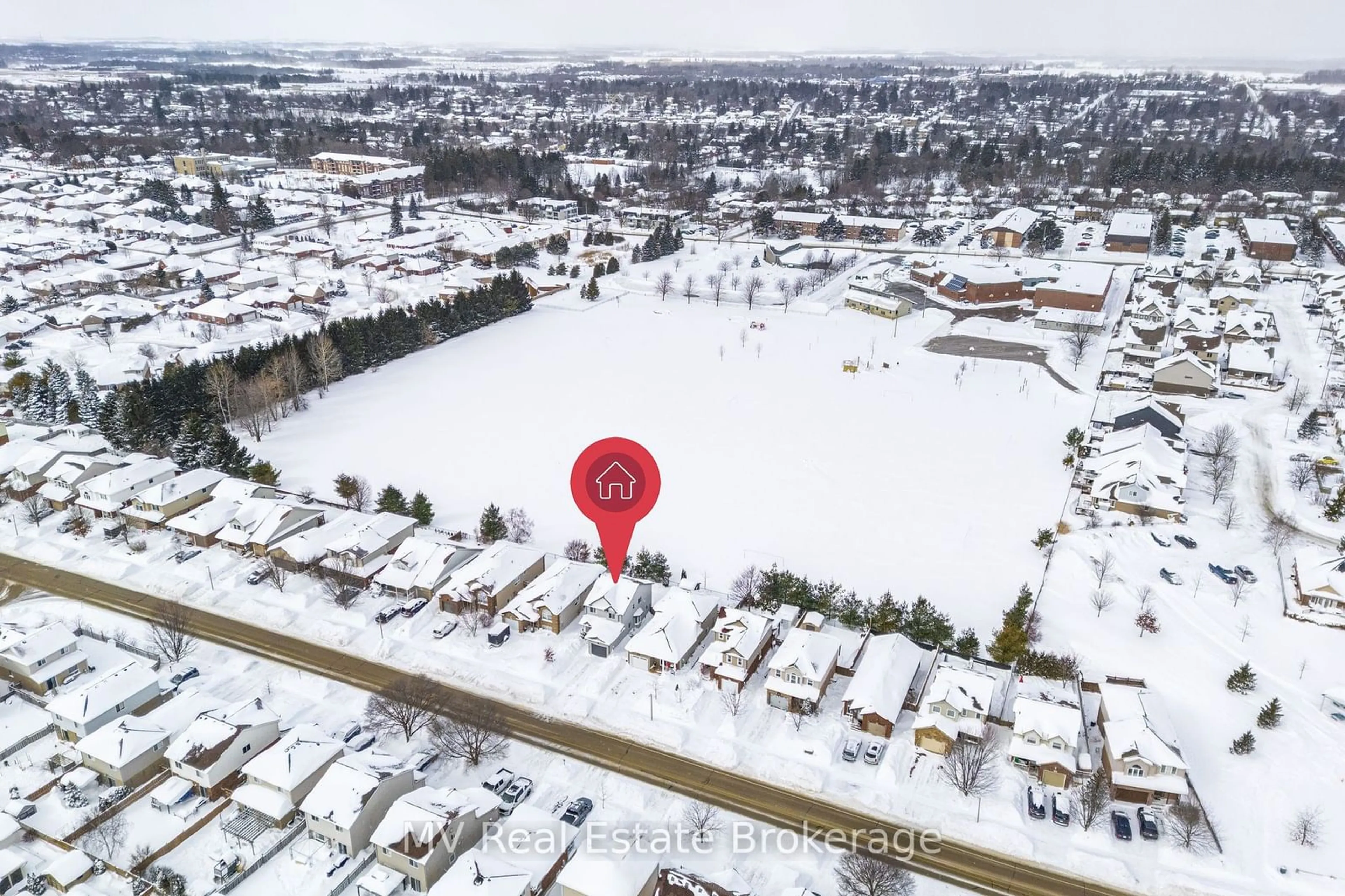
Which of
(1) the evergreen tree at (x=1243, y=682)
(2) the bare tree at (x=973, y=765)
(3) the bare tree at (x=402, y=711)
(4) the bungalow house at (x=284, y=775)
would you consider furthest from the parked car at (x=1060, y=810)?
(4) the bungalow house at (x=284, y=775)

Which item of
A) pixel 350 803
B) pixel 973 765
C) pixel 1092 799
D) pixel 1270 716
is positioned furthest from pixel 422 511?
pixel 1270 716

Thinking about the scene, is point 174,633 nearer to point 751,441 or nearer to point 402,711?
point 402,711

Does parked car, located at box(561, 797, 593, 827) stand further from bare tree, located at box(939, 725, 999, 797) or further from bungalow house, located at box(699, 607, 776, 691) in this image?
bare tree, located at box(939, 725, 999, 797)

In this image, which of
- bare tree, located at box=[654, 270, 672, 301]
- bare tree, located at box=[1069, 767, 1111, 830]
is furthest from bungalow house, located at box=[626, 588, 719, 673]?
bare tree, located at box=[654, 270, 672, 301]

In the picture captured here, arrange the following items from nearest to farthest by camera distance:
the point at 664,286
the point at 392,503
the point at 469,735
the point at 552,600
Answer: the point at 469,735, the point at 552,600, the point at 392,503, the point at 664,286

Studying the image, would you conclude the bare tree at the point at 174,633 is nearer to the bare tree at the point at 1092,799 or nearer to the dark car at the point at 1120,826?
the bare tree at the point at 1092,799

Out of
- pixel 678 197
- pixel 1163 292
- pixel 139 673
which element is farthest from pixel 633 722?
pixel 678 197
